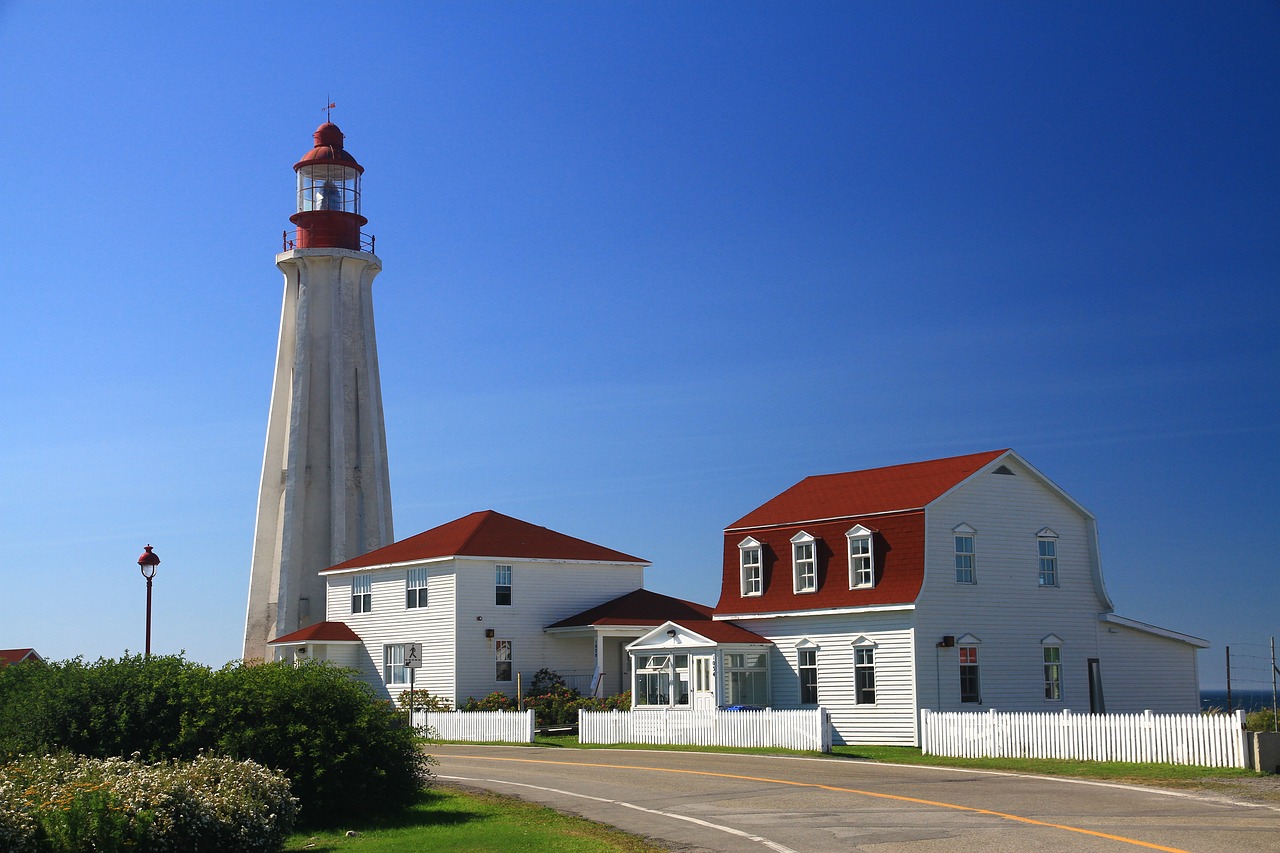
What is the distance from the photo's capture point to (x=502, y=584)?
47.7 metres

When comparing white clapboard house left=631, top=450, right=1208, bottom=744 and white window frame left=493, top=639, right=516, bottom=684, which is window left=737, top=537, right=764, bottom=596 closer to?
white clapboard house left=631, top=450, right=1208, bottom=744

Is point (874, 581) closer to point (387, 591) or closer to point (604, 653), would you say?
point (604, 653)

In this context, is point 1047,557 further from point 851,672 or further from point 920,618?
point 851,672

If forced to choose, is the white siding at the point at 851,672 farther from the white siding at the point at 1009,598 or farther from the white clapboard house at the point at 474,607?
the white clapboard house at the point at 474,607

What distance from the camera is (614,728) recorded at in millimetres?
37156

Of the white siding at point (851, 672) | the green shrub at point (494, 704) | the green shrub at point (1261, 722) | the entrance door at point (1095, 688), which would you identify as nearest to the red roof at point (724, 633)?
the white siding at point (851, 672)

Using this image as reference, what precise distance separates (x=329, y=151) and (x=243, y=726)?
142ft

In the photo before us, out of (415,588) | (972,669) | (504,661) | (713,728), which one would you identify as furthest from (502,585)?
(972,669)

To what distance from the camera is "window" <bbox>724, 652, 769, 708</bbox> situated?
39281mm

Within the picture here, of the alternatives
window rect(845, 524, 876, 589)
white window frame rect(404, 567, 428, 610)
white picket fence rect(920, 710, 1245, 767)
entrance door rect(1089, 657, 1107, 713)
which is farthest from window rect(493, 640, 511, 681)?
entrance door rect(1089, 657, 1107, 713)

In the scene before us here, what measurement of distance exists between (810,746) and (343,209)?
37.2m

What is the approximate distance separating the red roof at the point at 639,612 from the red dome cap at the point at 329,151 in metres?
23.8

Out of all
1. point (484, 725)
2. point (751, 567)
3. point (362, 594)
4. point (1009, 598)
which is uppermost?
point (751, 567)

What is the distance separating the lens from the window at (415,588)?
48.2 meters
